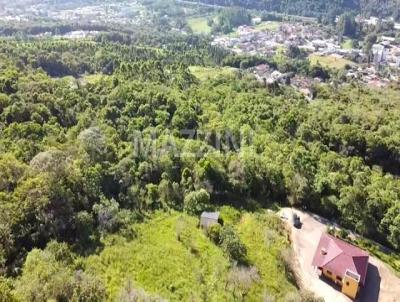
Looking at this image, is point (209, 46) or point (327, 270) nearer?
point (327, 270)

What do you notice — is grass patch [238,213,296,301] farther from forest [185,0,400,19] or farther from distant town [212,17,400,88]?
forest [185,0,400,19]

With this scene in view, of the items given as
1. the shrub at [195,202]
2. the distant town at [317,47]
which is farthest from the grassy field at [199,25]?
the shrub at [195,202]

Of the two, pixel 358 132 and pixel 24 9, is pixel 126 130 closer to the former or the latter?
pixel 358 132

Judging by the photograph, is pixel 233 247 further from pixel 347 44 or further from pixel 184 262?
pixel 347 44

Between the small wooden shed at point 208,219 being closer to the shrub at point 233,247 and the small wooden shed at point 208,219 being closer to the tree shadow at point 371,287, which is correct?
the shrub at point 233,247

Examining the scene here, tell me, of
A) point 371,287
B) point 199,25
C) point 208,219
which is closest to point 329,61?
point 199,25

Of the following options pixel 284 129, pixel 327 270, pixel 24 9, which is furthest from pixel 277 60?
pixel 24 9
